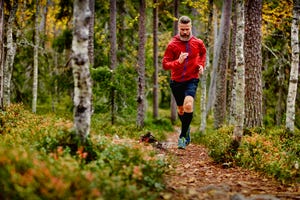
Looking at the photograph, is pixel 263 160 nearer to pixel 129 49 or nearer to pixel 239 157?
pixel 239 157

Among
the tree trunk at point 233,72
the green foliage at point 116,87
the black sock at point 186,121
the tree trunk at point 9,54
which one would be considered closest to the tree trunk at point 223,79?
the tree trunk at point 233,72

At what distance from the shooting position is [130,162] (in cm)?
516

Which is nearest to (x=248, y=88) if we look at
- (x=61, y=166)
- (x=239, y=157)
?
(x=239, y=157)

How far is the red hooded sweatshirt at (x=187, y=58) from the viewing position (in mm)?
8836

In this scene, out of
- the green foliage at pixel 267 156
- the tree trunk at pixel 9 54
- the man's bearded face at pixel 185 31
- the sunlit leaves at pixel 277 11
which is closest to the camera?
the green foliage at pixel 267 156

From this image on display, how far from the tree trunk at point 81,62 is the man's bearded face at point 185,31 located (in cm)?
364

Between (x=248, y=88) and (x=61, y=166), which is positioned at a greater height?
(x=248, y=88)

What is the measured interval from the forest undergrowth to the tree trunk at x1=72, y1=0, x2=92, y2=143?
339 millimetres

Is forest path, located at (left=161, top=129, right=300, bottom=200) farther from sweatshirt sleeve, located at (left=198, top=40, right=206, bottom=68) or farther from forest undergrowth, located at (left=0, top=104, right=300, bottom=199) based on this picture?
sweatshirt sleeve, located at (left=198, top=40, right=206, bottom=68)

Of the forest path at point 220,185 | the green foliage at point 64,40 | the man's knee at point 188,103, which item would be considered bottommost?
the forest path at point 220,185

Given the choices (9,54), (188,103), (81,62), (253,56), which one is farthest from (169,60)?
(9,54)

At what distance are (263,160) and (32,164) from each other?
4106 millimetres

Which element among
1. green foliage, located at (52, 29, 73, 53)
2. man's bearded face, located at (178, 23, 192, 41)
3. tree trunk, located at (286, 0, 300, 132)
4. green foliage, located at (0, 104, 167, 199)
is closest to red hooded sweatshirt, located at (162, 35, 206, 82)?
man's bearded face, located at (178, 23, 192, 41)

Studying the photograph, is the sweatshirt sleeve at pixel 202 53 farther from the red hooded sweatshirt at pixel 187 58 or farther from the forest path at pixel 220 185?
the forest path at pixel 220 185
